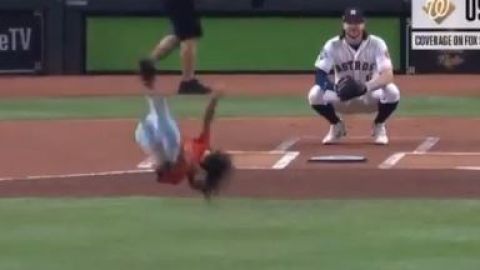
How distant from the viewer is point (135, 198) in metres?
11.3

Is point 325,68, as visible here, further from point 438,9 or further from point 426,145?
point 438,9

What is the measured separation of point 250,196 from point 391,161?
7.05 ft

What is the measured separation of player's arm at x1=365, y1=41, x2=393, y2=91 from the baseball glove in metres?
0.08

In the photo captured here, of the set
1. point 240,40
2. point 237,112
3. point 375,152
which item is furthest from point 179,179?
point 240,40

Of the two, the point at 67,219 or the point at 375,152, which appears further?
the point at 375,152

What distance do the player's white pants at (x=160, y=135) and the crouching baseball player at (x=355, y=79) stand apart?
421cm

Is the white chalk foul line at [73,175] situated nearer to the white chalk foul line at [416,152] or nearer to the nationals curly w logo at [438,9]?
the white chalk foul line at [416,152]

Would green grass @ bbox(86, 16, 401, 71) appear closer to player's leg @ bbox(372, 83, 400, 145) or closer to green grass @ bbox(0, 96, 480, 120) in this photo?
green grass @ bbox(0, 96, 480, 120)

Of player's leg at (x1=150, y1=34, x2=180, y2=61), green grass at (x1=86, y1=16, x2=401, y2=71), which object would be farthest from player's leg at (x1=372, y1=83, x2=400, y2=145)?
green grass at (x1=86, y1=16, x2=401, y2=71)

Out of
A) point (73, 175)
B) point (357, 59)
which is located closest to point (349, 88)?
point (357, 59)

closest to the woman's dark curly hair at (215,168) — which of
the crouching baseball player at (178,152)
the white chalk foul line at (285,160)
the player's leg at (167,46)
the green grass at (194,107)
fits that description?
the crouching baseball player at (178,152)

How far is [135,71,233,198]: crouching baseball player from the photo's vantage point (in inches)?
388

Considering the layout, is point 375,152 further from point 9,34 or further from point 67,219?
point 9,34

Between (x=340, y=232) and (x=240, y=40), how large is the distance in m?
14.6
